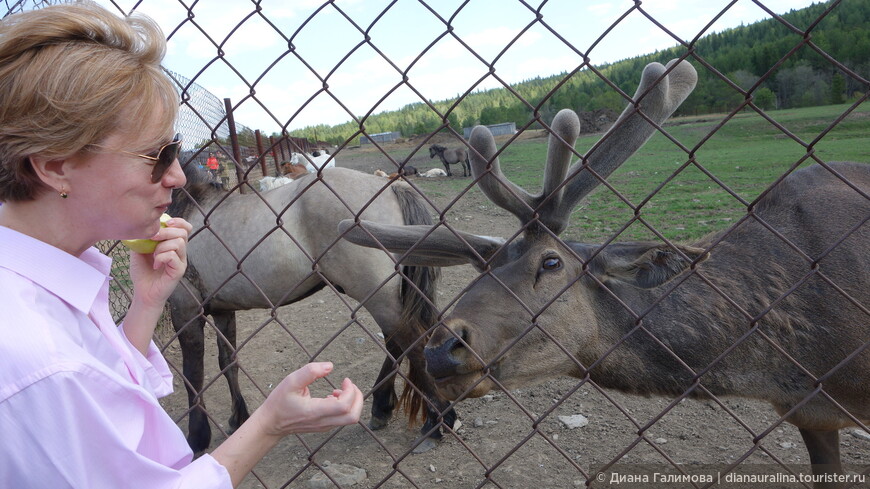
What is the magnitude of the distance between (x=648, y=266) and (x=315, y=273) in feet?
8.29

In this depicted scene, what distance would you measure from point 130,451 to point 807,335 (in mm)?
2321

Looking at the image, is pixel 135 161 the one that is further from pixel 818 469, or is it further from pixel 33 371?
pixel 818 469

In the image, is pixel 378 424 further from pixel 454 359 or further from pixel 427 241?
pixel 454 359

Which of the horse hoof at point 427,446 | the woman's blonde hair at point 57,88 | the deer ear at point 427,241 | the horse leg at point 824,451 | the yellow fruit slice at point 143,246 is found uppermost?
the woman's blonde hair at point 57,88

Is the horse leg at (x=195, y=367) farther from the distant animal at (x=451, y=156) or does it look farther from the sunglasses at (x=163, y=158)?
the distant animal at (x=451, y=156)

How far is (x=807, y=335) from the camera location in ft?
7.29

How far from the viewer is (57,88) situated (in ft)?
3.53

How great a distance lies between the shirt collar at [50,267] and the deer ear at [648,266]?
5.81ft

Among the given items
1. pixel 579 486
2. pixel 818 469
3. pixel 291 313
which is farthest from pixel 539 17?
pixel 291 313

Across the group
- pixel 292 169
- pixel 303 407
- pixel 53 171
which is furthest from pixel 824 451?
pixel 292 169

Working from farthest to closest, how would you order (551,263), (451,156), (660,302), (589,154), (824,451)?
(451,156) → (824,451) → (551,263) → (660,302) → (589,154)

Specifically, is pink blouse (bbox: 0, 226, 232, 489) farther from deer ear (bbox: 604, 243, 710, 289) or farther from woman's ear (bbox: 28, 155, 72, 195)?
deer ear (bbox: 604, 243, 710, 289)

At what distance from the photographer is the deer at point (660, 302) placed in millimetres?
2139

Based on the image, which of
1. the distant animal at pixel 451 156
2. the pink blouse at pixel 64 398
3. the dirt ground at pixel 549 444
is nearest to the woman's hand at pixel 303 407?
the pink blouse at pixel 64 398
